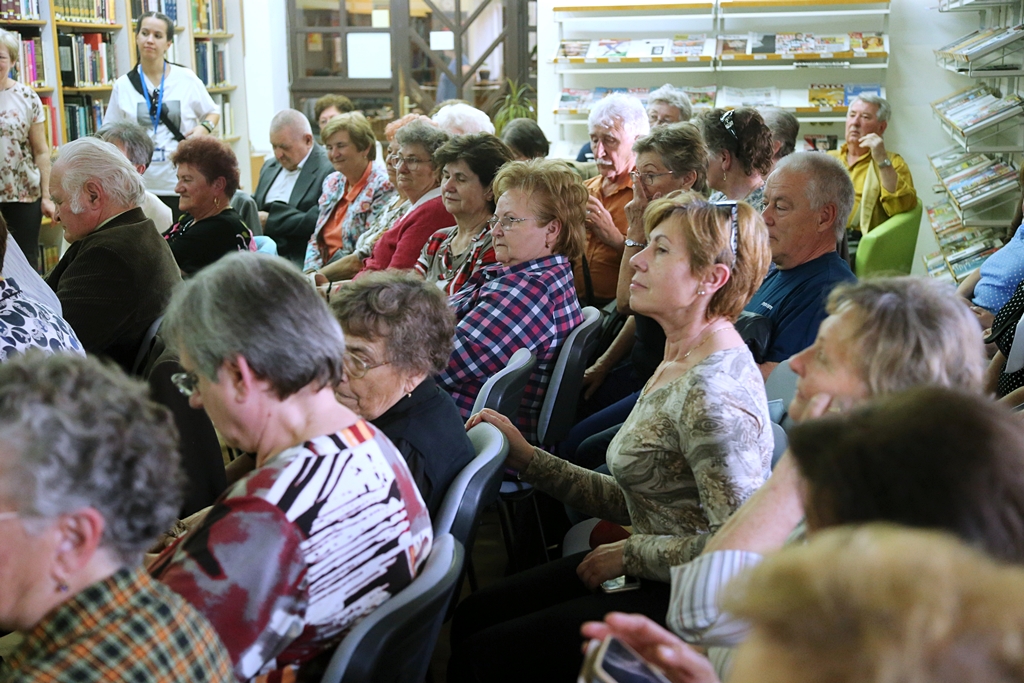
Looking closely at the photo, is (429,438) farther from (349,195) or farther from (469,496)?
(349,195)

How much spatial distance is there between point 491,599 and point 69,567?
1.08 m

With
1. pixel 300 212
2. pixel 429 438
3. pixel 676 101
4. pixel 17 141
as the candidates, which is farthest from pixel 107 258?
pixel 676 101

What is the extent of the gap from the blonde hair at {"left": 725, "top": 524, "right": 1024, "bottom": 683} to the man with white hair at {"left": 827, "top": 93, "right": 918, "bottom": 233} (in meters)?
4.28

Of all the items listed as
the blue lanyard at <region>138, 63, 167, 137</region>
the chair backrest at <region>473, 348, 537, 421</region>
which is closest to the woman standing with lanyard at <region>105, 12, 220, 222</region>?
the blue lanyard at <region>138, 63, 167, 137</region>

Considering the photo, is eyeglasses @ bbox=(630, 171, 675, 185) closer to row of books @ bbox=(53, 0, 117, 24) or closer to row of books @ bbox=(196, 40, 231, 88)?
row of books @ bbox=(53, 0, 117, 24)

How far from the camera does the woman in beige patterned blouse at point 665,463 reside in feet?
5.37

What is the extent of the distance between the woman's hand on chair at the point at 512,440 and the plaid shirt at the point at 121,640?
115 centimetres

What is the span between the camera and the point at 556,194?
2.79m

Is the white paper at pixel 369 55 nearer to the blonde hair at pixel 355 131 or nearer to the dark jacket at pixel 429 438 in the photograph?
the blonde hair at pixel 355 131

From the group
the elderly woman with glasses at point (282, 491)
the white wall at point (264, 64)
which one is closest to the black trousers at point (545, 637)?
the elderly woman with glasses at point (282, 491)

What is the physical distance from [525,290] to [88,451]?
1723 millimetres

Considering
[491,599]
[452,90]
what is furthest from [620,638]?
[452,90]

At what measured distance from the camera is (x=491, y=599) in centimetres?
195

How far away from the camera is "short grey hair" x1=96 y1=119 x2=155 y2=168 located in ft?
14.8
